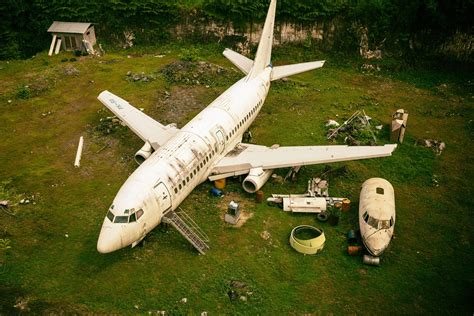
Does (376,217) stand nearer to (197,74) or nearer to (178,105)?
(178,105)

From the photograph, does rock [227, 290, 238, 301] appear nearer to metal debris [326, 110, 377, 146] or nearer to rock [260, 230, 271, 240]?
→ rock [260, 230, 271, 240]

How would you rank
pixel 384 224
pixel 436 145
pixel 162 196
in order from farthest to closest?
pixel 436 145 < pixel 384 224 < pixel 162 196

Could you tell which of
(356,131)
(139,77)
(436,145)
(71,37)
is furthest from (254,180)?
(71,37)

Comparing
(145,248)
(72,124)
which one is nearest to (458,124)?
(145,248)

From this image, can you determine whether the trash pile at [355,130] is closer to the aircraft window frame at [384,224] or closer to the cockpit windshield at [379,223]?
the cockpit windshield at [379,223]

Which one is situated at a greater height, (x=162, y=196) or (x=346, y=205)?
(x=162, y=196)

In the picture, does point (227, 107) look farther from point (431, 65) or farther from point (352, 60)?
point (431, 65)

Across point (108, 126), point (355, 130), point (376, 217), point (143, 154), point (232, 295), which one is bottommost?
point (232, 295)
